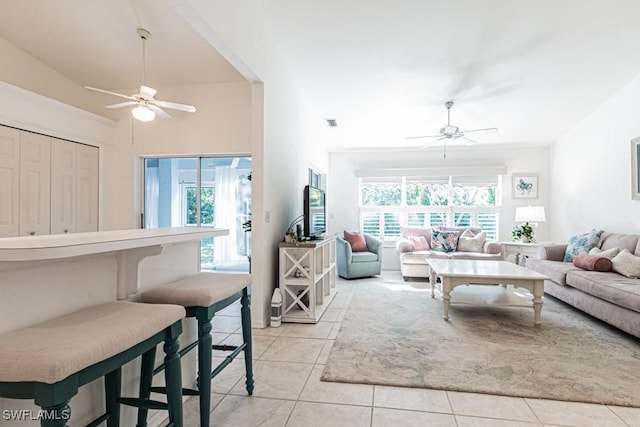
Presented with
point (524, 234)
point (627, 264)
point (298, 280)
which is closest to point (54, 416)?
point (298, 280)

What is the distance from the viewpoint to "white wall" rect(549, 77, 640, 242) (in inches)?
163

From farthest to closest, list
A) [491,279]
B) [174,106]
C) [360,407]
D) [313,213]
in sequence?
[313,213] < [491,279] < [174,106] < [360,407]

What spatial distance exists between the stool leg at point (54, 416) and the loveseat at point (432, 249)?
16.6 feet

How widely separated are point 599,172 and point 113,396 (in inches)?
237

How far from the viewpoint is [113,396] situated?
52.7 inches

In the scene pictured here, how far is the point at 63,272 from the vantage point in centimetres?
120

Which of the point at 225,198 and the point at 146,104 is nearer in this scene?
the point at 146,104

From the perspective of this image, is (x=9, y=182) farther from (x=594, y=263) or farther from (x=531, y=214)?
(x=531, y=214)

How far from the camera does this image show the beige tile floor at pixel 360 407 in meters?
1.78

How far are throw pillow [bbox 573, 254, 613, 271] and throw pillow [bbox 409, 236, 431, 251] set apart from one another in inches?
92.5

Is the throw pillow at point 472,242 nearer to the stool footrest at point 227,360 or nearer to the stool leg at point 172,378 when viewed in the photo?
the stool footrest at point 227,360

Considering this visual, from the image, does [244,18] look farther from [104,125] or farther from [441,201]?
[441,201]

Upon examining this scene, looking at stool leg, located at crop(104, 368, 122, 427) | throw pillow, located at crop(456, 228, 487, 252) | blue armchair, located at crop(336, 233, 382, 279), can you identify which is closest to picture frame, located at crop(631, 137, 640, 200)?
throw pillow, located at crop(456, 228, 487, 252)

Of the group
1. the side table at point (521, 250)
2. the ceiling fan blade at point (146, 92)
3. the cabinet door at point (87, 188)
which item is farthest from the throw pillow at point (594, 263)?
the cabinet door at point (87, 188)
